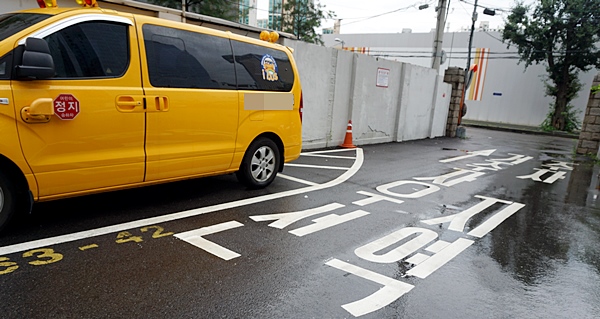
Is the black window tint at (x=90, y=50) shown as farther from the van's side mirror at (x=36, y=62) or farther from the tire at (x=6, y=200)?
the tire at (x=6, y=200)

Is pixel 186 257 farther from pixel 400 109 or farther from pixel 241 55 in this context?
pixel 400 109

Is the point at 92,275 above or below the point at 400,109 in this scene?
below

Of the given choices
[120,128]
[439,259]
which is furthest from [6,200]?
[439,259]

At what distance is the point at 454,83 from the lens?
15797mm

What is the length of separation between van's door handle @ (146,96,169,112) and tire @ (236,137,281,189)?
1424 millimetres

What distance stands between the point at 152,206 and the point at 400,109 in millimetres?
9698

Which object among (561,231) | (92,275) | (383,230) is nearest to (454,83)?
(561,231)

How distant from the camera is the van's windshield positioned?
11.8 feet

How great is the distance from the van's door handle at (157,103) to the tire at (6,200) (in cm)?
141

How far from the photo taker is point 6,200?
3.56 metres

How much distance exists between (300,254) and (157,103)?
2195 mm

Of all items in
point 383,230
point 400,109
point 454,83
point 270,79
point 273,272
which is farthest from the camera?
point 454,83

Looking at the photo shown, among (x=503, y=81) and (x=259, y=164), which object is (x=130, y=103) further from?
(x=503, y=81)

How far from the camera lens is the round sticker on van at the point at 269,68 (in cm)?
553
